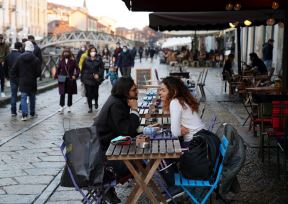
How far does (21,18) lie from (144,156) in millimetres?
58488

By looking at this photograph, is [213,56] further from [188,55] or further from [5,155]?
[5,155]

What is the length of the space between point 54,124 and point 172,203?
6223mm

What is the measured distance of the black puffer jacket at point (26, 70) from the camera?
11.2m

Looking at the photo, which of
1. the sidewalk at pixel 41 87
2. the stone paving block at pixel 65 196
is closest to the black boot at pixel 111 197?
the stone paving block at pixel 65 196

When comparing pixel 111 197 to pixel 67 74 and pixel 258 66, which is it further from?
pixel 258 66

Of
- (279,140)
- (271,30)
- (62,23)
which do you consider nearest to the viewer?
(279,140)

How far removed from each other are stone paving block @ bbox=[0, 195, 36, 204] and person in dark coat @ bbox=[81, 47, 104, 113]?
6.97m

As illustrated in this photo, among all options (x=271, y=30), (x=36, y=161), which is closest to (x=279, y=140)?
(x=36, y=161)

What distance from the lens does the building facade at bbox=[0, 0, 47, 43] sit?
52.2m

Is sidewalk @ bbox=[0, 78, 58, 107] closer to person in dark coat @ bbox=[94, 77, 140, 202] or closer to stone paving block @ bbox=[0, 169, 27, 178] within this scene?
stone paving block @ bbox=[0, 169, 27, 178]

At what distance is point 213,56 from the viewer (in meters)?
38.1

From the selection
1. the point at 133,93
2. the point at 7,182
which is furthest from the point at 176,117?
the point at 7,182

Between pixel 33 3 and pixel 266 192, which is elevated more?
pixel 33 3

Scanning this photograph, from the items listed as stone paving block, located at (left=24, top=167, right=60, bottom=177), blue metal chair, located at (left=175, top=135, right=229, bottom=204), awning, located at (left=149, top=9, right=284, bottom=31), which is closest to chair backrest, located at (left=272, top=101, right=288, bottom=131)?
blue metal chair, located at (left=175, top=135, right=229, bottom=204)
